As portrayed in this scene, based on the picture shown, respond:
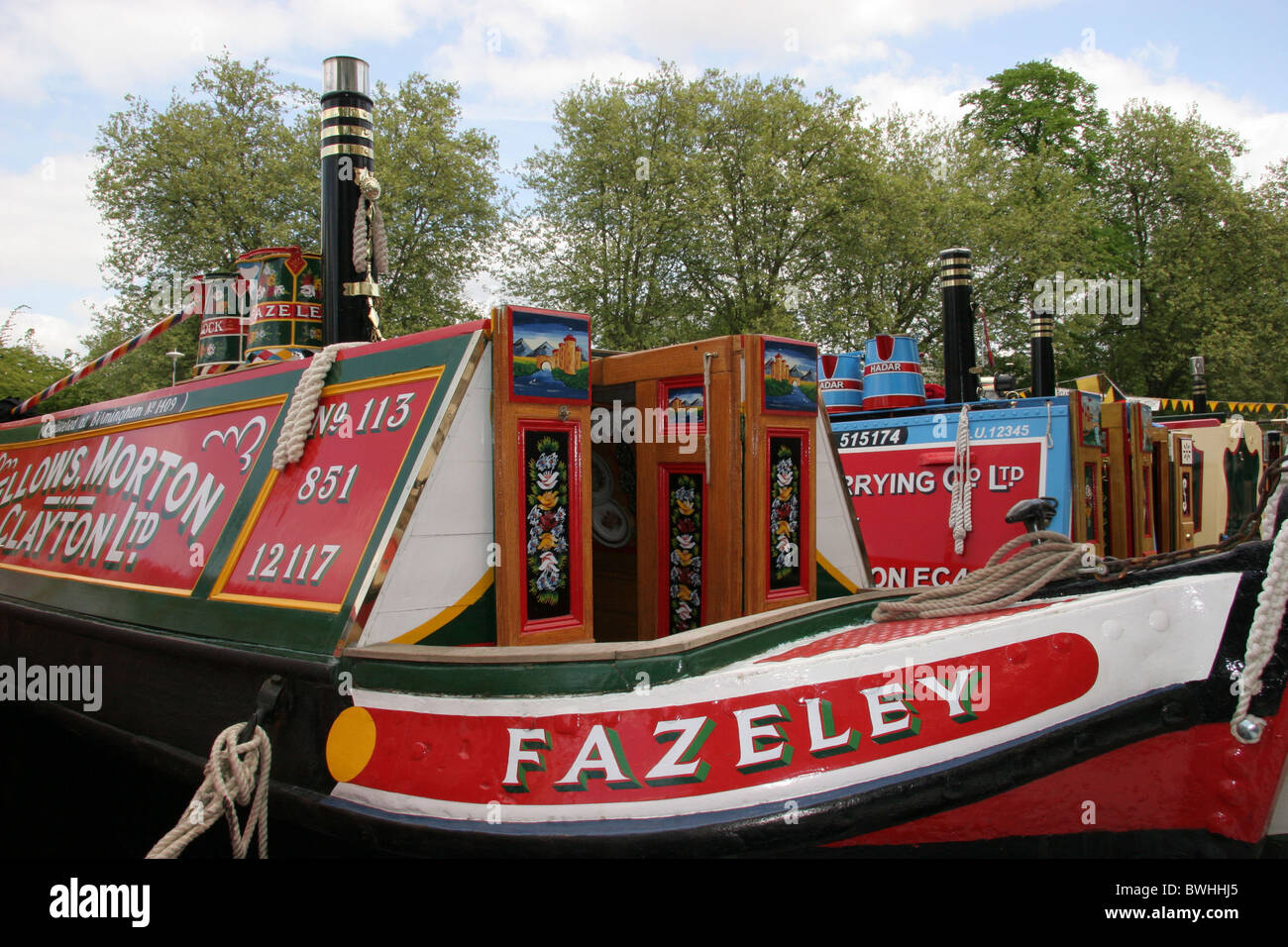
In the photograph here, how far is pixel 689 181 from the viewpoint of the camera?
838 inches

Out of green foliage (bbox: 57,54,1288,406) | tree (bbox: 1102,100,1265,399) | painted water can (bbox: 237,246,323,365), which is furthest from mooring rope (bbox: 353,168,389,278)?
tree (bbox: 1102,100,1265,399)

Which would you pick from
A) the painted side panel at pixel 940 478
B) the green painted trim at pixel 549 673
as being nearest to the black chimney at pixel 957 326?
the painted side panel at pixel 940 478

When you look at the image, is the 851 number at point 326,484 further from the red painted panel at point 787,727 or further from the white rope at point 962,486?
the white rope at point 962,486

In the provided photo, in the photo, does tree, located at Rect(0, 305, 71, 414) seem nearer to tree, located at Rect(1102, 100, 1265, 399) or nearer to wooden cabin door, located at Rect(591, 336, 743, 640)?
wooden cabin door, located at Rect(591, 336, 743, 640)

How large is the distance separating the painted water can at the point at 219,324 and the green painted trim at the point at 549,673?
3459mm

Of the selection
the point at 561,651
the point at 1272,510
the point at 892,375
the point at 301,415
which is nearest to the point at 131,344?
the point at 301,415

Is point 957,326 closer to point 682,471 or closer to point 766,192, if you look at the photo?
point 682,471

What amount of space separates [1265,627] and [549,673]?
6.35ft

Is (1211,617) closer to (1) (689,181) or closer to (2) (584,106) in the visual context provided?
(1) (689,181)

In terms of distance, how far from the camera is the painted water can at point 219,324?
561 cm
